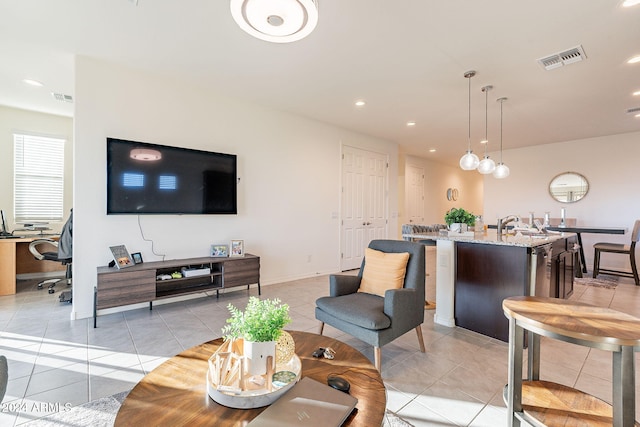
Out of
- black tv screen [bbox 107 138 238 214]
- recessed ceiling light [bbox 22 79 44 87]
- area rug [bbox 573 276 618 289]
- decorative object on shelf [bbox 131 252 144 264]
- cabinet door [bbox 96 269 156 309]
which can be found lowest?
area rug [bbox 573 276 618 289]

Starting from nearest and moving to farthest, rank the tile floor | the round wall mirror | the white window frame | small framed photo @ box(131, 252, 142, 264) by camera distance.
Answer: the tile floor
small framed photo @ box(131, 252, 142, 264)
the white window frame
the round wall mirror

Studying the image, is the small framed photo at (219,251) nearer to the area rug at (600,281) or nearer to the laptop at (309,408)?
the laptop at (309,408)

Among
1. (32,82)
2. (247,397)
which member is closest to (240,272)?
(247,397)

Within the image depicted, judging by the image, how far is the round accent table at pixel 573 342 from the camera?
0.96m

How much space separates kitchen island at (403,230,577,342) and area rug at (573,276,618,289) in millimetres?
2223

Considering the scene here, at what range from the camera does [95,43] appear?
2.77 meters

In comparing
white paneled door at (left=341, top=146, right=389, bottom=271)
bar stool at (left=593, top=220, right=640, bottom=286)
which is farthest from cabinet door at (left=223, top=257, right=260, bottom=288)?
bar stool at (left=593, top=220, right=640, bottom=286)

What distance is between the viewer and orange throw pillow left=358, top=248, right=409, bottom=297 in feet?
7.57

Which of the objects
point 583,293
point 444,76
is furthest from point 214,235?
point 583,293

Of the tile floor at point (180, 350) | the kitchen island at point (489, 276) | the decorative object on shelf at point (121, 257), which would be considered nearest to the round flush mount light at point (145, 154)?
the decorative object on shelf at point (121, 257)

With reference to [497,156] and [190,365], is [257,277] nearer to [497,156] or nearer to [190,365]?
[190,365]

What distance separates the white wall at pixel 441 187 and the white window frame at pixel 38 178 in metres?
7.39

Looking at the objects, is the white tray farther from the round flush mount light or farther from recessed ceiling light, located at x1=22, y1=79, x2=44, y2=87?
recessed ceiling light, located at x1=22, y1=79, x2=44, y2=87

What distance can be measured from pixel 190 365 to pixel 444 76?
147 inches
